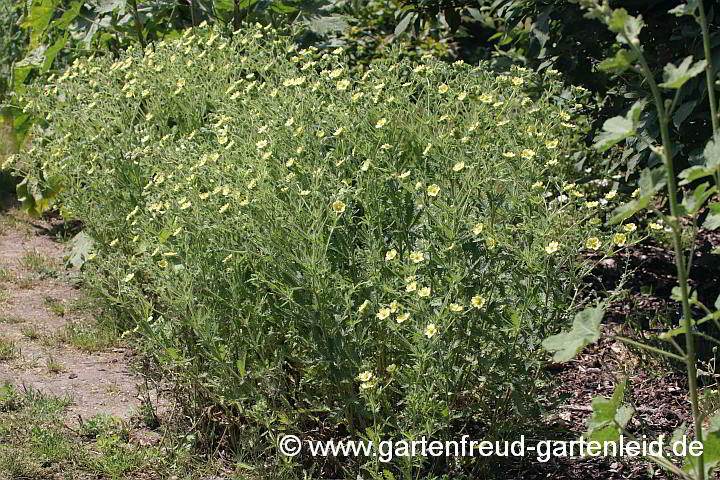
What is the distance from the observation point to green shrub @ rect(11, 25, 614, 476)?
2.61 m

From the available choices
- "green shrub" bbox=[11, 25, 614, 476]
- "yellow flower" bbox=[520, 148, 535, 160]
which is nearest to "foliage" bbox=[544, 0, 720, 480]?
"green shrub" bbox=[11, 25, 614, 476]

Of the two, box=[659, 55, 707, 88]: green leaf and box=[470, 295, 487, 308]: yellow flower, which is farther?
box=[470, 295, 487, 308]: yellow flower

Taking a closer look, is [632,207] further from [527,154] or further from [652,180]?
[527,154]

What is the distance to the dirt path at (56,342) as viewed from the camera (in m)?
3.67

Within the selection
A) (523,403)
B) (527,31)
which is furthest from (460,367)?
(527,31)

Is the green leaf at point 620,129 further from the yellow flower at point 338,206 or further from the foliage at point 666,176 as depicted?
the yellow flower at point 338,206

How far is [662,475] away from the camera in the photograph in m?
2.88

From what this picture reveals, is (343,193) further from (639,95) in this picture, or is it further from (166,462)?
(639,95)

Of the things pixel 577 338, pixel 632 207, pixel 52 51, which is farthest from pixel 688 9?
pixel 52 51

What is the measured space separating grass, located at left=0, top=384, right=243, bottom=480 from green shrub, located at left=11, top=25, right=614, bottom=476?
0.61ft

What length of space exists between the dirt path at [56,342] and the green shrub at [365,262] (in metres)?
0.52

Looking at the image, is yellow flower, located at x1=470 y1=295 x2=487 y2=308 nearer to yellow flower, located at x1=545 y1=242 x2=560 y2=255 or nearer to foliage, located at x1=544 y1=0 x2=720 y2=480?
yellow flower, located at x1=545 y1=242 x2=560 y2=255

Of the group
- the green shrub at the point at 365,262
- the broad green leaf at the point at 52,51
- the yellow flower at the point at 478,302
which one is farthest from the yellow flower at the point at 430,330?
the broad green leaf at the point at 52,51

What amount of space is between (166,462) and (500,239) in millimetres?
1355
